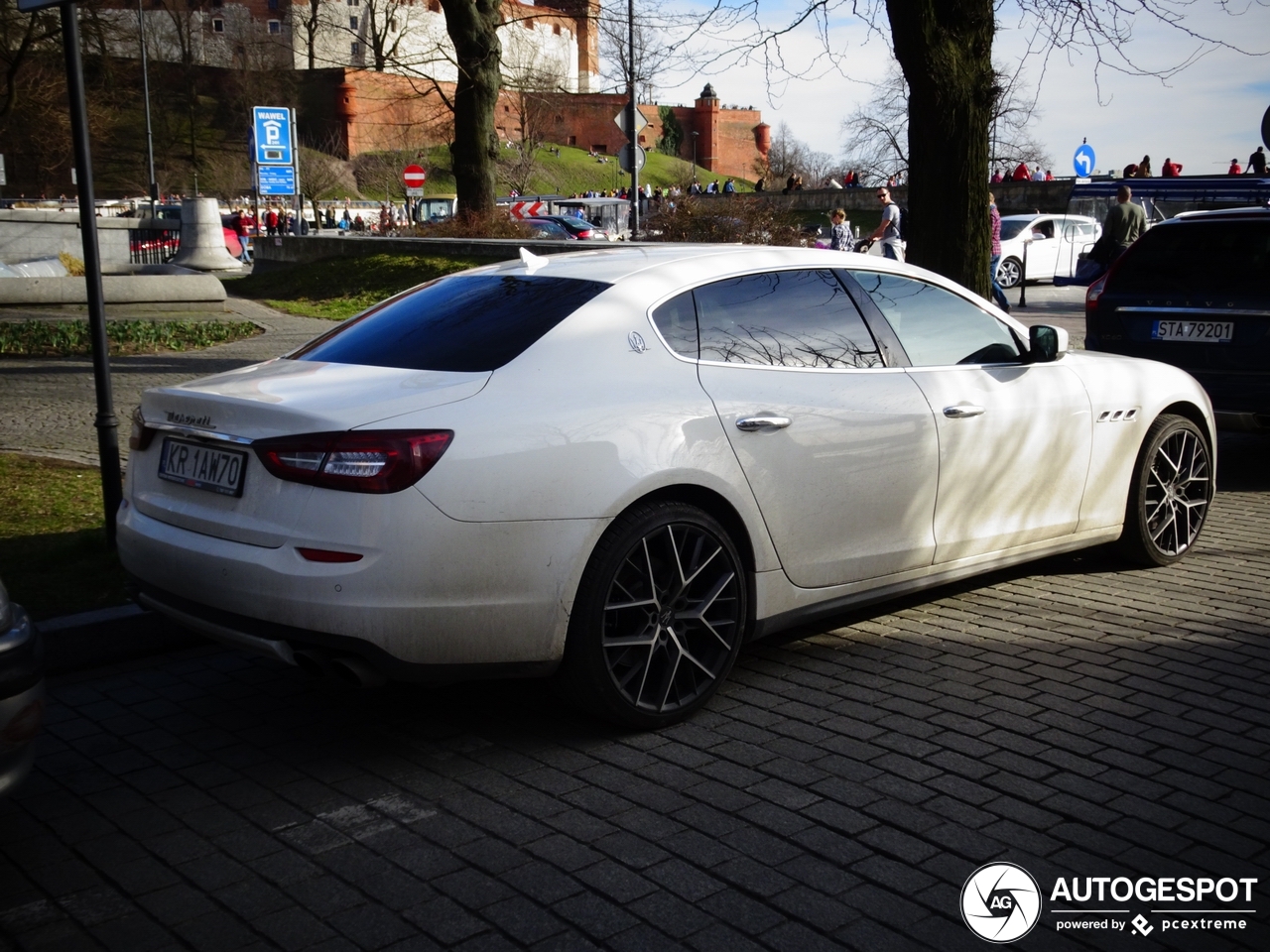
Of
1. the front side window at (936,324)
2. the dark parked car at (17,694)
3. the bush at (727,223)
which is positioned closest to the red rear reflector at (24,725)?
the dark parked car at (17,694)

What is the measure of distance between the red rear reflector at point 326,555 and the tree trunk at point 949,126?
6.62 meters

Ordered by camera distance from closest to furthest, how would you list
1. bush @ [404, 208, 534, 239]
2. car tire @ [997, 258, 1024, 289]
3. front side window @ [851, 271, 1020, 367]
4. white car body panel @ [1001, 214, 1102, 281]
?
front side window @ [851, 271, 1020, 367] < bush @ [404, 208, 534, 239] < car tire @ [997, 258, 1024, 289] < white car body panel @ [1001, 214, 1102, 281]

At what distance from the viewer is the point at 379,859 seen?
3615 millimetres

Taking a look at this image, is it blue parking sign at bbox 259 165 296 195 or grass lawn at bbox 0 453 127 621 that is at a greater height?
blue parking sign at bbox 259 165 296 195

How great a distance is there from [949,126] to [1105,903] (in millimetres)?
7287

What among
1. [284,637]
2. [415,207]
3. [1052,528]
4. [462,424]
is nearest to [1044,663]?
[1052,528]

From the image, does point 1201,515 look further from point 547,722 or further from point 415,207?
point 415,207

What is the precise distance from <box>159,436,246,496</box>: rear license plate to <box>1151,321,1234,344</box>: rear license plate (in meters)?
6.79

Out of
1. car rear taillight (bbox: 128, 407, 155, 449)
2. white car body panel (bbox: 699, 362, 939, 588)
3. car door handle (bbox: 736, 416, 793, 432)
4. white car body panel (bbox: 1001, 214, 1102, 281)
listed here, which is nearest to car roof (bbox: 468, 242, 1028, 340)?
white car body panel (bbox: 699, 362, 939, 588)

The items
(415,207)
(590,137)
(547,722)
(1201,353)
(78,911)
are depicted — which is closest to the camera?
(78,911)

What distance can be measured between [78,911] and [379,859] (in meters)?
0.74

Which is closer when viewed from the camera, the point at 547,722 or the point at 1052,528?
the point at 547,722

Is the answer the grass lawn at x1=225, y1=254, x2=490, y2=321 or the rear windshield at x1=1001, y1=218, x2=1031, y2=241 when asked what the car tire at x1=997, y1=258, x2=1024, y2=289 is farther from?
the grass lawn at x1=225, y1=254, x2=490, y2=321

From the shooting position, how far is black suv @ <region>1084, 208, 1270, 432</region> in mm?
8617
